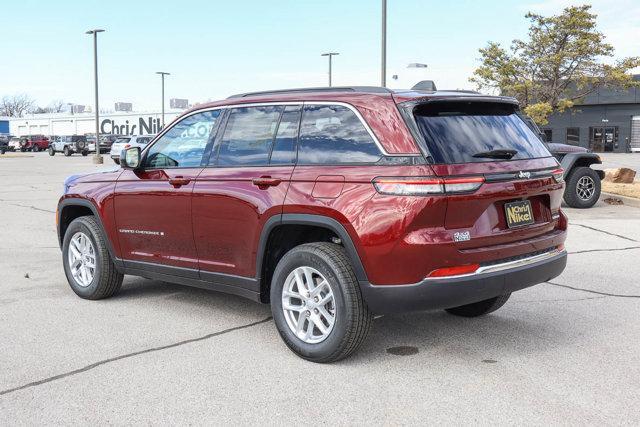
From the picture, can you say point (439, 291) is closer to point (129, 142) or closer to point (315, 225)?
point (315, 225)

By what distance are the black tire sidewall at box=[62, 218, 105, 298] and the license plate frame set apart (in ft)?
11.3

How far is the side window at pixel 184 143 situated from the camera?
5.27 m

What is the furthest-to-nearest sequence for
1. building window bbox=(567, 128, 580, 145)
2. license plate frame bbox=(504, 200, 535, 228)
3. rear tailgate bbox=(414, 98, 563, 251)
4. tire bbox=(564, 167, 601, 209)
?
building window bbox=(567, 128, 580, 145)
tire bbox=(564, 167, 601, 209)
license plate frame bbox=(504, 200, 535, 228)
rear tailgate bbox=(414, 98, 563, 251)

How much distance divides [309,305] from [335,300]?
257 mm

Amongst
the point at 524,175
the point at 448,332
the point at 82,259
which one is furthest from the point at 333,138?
the point at 82,259

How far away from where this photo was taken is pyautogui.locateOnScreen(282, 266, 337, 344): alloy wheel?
172 inches

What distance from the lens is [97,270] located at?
19.7 ft

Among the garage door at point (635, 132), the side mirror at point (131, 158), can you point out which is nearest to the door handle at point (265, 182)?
the side mirror at point (131, 158)

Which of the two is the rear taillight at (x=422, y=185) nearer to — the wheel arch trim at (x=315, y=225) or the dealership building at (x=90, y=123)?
the wheel arch trim at (x=315, y=225)

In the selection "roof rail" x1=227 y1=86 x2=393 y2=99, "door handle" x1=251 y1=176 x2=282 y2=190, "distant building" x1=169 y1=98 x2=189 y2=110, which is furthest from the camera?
"distant building" x1=169 y1=98 x2=189 y2=110

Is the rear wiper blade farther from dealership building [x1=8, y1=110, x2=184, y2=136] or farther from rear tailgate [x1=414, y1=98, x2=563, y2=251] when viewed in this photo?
dealership building [x1=8, y1=110, x2=184, y2=136]

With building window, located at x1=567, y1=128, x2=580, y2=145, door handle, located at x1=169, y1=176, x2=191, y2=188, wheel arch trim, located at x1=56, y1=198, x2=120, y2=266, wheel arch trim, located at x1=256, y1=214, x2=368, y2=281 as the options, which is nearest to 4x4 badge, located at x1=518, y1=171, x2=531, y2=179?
wheel arch trim, located at x1=256, y1=214, x2=368, y2=281

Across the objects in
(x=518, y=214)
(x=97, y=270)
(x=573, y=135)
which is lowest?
(x=97, y=270)

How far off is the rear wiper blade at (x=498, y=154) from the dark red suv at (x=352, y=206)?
2 centimetres
